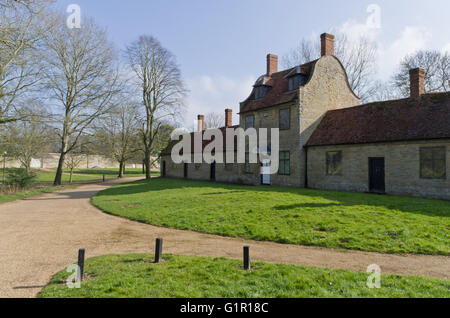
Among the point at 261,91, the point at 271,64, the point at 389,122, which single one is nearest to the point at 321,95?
the point at 261,91

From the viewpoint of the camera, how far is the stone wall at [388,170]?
16078 millimetres

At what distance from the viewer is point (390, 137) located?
1784cm

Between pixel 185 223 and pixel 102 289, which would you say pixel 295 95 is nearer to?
pixel 185 223

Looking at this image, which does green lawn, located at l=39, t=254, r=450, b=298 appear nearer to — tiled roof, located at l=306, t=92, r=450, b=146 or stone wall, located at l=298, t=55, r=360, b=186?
tiled roof, located at l=306, t=92, r=450, b=146

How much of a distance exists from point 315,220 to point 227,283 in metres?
6.24

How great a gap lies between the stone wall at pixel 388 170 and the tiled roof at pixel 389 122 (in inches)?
18.9

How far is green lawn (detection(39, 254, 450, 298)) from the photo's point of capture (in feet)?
16.2

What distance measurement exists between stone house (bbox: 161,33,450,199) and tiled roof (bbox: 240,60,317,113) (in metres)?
0.10

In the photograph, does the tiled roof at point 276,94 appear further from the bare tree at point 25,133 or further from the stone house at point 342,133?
the bare tree at point 25,133

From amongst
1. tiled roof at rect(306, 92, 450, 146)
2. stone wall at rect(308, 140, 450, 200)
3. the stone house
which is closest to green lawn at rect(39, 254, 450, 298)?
stone wall at rect(308, 140, 450, 200)

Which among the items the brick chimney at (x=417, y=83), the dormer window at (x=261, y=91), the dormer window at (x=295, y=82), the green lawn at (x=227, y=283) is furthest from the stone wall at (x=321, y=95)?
the green lawn at (x=227, y=283)

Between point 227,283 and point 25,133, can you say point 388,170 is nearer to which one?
point 227,283
